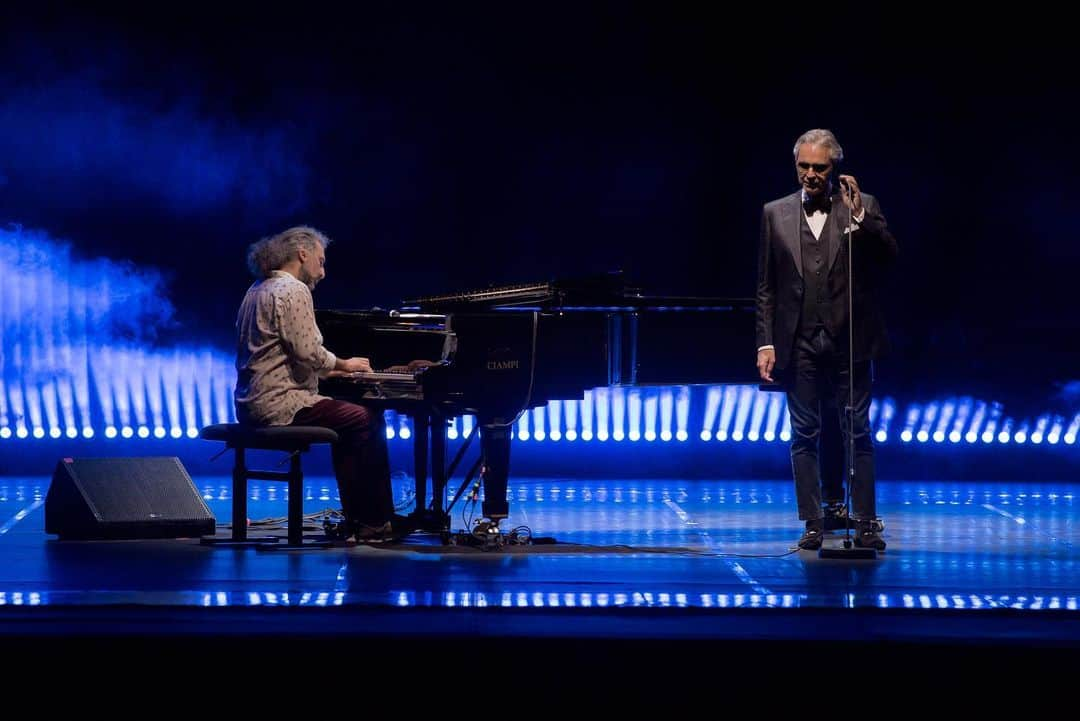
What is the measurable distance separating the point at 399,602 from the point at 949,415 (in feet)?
22.6

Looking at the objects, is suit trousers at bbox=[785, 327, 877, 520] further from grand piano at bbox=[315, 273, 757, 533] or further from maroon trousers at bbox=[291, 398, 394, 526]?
maroon trousers at bbox=[291, 398, 394, 526]

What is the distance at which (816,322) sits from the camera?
529cm

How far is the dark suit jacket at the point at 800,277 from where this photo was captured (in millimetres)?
5250

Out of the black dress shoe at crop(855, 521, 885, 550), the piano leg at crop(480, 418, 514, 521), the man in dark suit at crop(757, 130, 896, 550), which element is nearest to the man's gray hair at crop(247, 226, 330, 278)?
the piano leg at crop(480, 418, 514, 521)

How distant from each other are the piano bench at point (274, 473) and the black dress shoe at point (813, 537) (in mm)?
1785

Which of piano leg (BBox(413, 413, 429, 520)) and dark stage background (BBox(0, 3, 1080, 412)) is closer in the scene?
piano leg (BBox(413, 413, 429, 520))

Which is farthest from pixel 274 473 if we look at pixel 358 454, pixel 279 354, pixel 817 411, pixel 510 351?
pixel 817 411

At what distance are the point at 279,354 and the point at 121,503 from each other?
980 millimetres

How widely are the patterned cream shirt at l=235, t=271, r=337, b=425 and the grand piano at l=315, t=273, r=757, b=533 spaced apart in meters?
0.21

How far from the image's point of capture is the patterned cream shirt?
5.58 meters

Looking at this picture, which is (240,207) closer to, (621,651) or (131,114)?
(131,114)

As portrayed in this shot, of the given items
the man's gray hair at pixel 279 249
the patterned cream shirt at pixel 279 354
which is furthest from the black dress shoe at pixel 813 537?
the man's gray hair at pixel 279 249

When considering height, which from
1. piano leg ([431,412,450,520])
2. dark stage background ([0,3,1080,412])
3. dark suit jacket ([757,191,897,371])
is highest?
dark stage background ([0,3,1080,412])

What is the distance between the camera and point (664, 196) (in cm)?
1006
